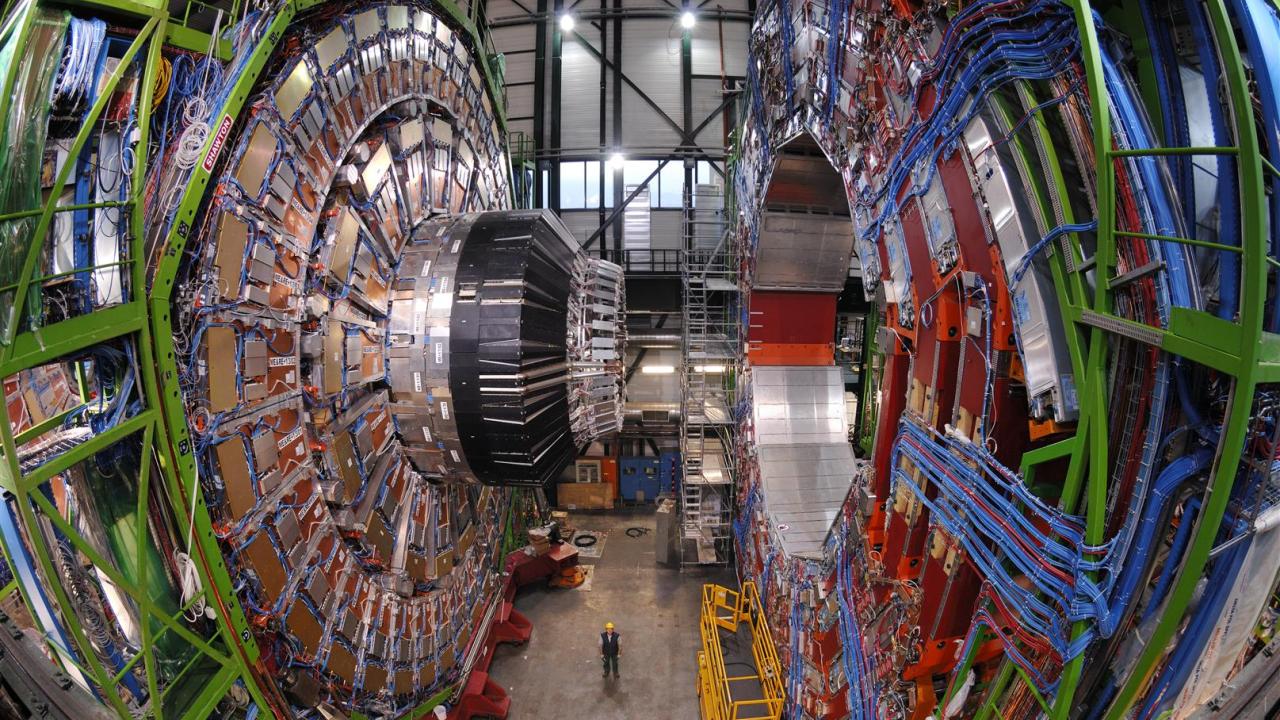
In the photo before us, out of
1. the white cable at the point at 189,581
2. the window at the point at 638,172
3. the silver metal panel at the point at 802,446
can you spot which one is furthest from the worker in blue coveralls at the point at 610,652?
the window at the point at 638,172

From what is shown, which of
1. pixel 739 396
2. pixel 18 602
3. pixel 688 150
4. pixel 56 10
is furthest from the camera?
pixel 688 150

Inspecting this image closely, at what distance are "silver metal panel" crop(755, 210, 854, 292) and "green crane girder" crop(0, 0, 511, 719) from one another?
231 inches

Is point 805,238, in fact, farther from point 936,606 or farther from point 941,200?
point 936,606

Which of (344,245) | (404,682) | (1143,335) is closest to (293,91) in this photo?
(344,245)

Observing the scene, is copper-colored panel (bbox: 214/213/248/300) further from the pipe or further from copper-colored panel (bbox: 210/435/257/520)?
the pipe

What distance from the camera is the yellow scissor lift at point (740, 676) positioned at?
597 cm

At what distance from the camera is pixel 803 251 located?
7.71 meters

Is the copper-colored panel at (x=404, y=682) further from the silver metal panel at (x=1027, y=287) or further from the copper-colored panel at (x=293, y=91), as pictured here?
the silver metal panel at (x=1027, y=287)

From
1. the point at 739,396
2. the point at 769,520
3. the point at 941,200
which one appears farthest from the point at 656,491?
the point at 941,200

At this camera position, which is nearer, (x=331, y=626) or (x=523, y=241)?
(x=331, y=626)

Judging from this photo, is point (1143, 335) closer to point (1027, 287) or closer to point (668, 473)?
point (1027, 287)

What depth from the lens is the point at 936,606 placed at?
2861 mm

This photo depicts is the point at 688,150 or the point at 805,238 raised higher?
the point at 688,150

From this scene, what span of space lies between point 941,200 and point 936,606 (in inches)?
83.6
